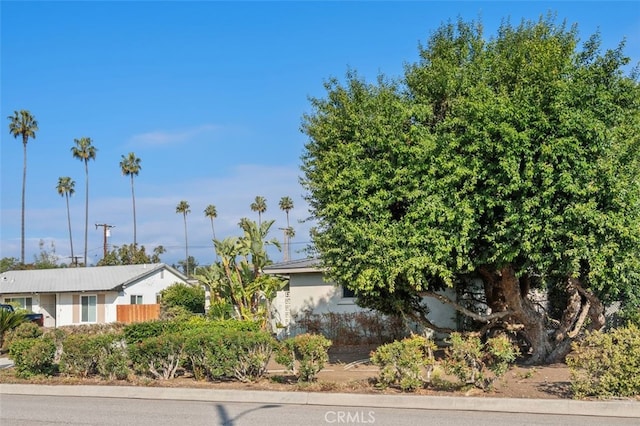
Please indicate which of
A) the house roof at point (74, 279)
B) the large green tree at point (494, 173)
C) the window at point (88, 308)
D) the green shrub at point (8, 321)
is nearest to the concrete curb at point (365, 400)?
the large green tree at point (494, 173)

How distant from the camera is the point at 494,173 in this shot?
40.0 ft

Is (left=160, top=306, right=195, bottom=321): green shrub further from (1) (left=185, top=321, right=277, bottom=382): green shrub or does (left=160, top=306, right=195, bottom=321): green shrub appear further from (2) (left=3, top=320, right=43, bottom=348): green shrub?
(1) (left=185, top=321, right=277, bottom=382): green shrub

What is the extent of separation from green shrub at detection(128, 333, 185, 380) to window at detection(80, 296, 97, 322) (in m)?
27.8

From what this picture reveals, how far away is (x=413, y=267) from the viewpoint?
12664mm

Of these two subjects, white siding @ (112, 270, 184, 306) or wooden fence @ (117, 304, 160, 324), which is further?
white siding @ (112, 270, 184, 306)

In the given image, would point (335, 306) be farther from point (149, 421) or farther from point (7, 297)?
point (7, 297)

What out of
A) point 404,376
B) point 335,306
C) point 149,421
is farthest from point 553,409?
point 335,306

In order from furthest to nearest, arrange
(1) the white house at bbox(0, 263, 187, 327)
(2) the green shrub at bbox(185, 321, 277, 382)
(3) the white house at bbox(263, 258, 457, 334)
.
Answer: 1. (1) the white house at bbox(0, 263, 187, 327)
2. (3) the white house at bbox(263, 258, 457, 334)
3. (2) the green shrub at bbox(185, 321, 277, 382)

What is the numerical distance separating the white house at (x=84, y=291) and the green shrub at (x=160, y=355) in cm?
2630

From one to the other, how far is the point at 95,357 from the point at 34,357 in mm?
1529

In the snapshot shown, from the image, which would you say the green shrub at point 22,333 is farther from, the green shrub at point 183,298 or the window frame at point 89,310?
the window frame at point 89,310

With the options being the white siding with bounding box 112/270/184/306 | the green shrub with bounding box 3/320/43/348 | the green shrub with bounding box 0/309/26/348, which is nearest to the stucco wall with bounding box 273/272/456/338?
the green shrub with bounding box 3/320/43/348

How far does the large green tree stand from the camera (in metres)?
11.6
